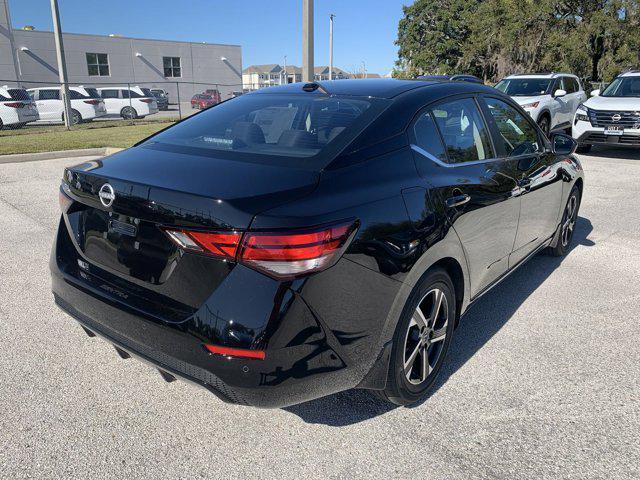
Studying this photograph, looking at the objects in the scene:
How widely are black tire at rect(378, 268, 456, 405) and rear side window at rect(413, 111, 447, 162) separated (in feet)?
2.15

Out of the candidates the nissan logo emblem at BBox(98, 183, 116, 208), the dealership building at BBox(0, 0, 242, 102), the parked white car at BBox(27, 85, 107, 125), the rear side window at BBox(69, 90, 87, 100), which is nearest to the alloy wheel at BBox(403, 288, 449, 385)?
the nissan logo emblem at BBox(98, 183, 116, 208)

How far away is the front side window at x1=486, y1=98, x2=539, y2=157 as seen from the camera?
364 cm

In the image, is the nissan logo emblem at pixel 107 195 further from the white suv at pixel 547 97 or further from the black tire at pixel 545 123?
the black tire at pixel 545 123

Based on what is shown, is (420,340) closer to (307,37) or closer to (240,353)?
(240,353)

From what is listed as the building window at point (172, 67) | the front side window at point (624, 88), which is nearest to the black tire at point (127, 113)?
the building window at point (172, 67)

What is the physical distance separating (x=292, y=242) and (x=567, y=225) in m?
4.04

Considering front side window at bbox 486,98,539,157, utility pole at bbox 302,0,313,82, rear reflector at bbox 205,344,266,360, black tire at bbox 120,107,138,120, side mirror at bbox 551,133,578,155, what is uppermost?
utility pole at bbox 302,0,313,82

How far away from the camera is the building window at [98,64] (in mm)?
40625

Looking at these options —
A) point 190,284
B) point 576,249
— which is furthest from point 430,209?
point 576,249

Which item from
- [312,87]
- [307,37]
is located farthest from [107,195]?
[307,37]

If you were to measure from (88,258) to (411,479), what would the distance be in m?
1.83

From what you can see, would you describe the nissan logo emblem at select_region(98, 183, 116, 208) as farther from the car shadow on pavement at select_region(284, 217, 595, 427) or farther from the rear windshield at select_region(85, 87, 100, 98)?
the rear windshield at select_region(85, 87, 100, 98)

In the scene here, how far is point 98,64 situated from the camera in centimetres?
4109

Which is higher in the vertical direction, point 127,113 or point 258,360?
point 258,360
